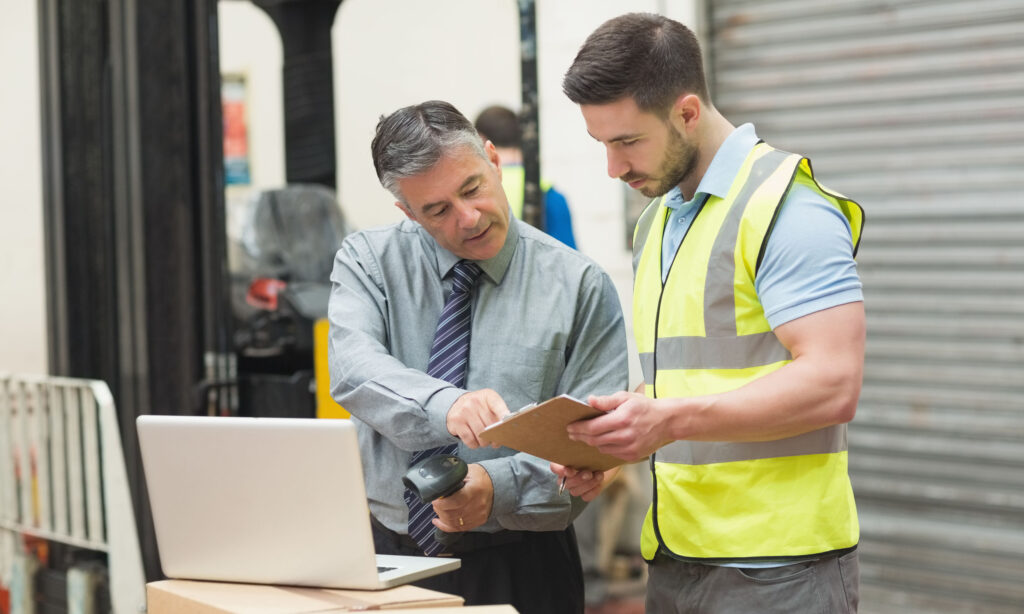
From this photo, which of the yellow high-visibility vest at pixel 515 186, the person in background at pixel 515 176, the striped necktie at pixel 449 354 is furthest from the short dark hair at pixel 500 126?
the striped necktie at pixel 449 354

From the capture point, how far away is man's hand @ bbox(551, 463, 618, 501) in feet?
6.31

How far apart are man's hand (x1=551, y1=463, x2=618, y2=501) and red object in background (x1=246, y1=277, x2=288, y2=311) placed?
2.53m

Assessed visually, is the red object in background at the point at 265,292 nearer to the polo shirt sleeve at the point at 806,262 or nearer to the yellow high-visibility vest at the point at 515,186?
the yellow high-visibility vest at the point at 515,186

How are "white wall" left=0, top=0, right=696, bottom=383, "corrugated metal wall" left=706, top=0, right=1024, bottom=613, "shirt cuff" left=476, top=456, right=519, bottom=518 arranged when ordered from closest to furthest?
"shirt cuff" left=476, top=456, right=519, bottom=518, "corrugated metal wall" left=706, top=0, right=1024, bottom=613, "white wall" left=0, top=0, right=696, bottom=383

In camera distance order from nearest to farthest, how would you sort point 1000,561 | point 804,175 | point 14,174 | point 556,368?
point 804,175, point 556,368, point 1000,561, point 14,174

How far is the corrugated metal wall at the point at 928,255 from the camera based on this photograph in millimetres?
3818

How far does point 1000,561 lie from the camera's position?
3836 millimetres

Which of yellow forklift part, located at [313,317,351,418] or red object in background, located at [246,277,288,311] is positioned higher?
red object in background, located at [246,277,288,311]

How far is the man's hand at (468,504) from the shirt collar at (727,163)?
0.62 meters

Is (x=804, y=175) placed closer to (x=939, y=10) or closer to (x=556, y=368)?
(x=556, y=368)

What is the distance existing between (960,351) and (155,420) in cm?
303

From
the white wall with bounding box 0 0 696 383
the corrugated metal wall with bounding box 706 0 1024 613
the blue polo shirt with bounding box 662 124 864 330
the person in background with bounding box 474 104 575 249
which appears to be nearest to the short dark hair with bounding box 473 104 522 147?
the person in background with bounding box 474 104 575 249

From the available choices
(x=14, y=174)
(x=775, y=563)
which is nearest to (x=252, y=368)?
(x=14, y=174)

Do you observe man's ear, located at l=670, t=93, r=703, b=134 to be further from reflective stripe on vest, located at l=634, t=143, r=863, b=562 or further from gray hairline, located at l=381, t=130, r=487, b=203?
gray hairline, located at l=381, t=130, r=487, b=203
